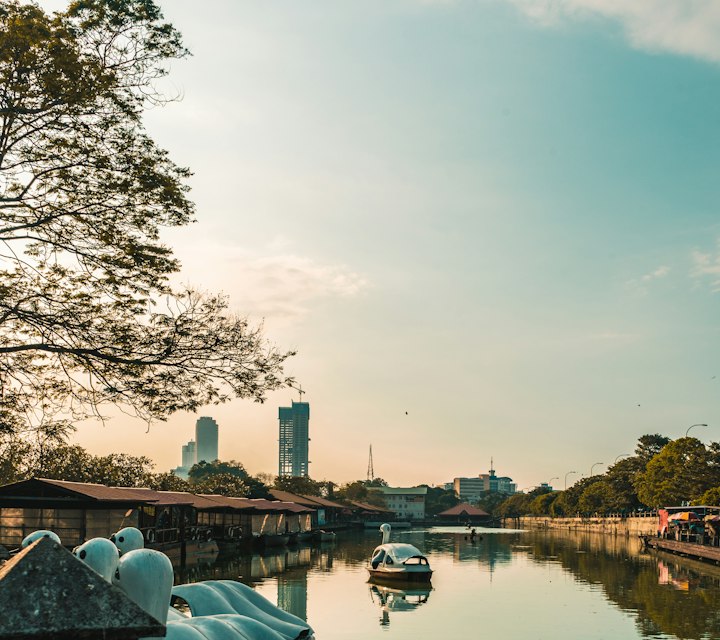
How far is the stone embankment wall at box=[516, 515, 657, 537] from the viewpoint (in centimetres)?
10564

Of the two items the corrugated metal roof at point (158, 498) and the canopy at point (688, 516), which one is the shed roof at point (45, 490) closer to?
the corrugated metal roof at point (158, 498)

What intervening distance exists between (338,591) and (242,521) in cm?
3972

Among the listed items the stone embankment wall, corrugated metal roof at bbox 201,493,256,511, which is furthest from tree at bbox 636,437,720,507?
corrugated metal roof at bbox 201,493,256,511

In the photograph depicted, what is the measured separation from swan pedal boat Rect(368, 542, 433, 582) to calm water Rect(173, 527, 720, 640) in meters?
0.90

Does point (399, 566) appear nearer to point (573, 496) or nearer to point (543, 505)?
point (573, 496)

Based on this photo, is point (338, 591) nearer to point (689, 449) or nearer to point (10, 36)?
point (10, 36)

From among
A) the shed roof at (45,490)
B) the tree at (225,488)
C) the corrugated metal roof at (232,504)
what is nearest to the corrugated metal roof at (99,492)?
the shed roof at (45,490)

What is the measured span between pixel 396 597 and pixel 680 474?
2354 inches

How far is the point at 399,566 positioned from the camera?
134 feet

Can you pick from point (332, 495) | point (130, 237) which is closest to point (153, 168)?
point (130, 237)

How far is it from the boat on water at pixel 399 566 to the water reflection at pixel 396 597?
897 mm

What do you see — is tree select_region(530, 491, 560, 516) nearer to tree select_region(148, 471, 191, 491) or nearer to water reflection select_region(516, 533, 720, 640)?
tree select_region(148, 471, 191, 491)

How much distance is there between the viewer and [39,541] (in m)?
3.98

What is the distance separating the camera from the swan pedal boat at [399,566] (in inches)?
1593
